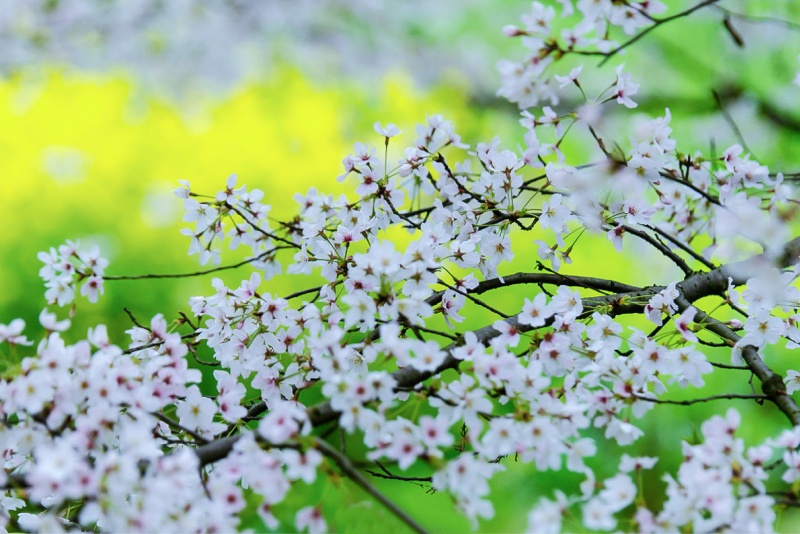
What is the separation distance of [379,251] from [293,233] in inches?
25.1

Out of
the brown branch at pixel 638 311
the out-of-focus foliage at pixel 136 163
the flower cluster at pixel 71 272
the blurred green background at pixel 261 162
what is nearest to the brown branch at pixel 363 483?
the brown branch at pixel 638 311

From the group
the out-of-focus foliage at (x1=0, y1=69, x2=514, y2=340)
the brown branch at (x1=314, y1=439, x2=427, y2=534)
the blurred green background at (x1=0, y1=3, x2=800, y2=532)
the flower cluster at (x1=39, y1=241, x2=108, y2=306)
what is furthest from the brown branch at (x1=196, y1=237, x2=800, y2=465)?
the out-of-focus foliage at (x1=0, y1=69, x2=514, y2=340)

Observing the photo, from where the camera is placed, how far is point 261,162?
3.62m

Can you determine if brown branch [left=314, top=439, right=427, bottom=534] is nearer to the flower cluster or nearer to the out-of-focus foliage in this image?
the flower cluster

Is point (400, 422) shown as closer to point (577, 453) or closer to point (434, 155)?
point (577, 453)

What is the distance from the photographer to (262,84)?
15.0ft

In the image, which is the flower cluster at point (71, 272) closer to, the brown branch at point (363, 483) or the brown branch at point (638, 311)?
the brown branch at point (638, 311)

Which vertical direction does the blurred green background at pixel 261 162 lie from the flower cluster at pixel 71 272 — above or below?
above

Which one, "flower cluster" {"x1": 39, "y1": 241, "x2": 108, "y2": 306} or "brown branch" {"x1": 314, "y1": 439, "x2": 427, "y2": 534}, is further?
"flower cluster" {"x1": 39, "y1": 241, "x2": 108, "y2": 306}

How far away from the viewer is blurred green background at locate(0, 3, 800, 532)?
125 inches

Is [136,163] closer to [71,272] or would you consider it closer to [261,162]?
[261,162]

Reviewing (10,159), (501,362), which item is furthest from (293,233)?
(10,159)

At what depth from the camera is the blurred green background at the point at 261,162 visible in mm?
3184

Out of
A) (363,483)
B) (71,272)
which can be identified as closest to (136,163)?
(71,272)
